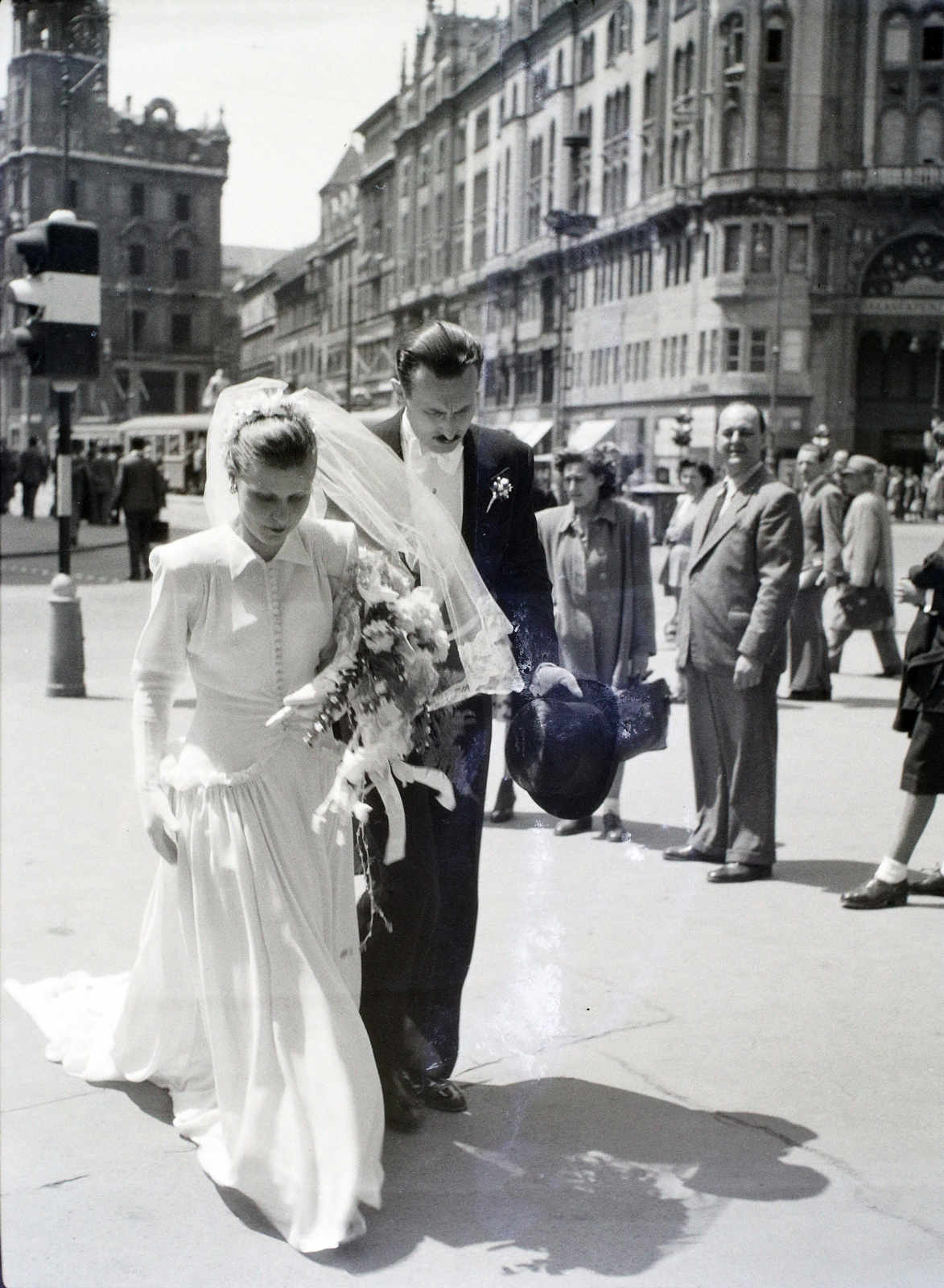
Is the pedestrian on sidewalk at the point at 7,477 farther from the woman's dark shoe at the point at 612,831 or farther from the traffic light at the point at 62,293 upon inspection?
the traffic light at the point at 62,293

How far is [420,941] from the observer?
11.0ft

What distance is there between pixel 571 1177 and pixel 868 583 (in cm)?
651

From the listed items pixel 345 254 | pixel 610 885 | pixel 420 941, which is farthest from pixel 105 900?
pixel 345 254

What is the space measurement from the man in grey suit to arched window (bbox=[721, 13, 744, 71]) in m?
1.81

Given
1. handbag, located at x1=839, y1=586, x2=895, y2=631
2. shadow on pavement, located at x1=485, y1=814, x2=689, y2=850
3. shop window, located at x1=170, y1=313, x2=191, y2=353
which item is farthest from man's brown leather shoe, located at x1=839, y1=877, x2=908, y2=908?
handbag, located at x1=839, y1=586, x2=895, y2=631

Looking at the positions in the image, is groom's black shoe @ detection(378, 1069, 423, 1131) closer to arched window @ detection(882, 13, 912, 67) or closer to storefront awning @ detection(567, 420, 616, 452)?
storefront awning @ detection(567, 420, 616, 452)

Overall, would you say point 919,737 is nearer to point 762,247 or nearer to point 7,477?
point 762,247

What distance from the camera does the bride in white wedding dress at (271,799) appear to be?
2.89m

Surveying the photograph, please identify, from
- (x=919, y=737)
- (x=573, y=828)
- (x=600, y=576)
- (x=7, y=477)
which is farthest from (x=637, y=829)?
(x=7, y=477)

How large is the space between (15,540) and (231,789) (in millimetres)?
22595

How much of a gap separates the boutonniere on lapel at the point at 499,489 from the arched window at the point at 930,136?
4.20 ft

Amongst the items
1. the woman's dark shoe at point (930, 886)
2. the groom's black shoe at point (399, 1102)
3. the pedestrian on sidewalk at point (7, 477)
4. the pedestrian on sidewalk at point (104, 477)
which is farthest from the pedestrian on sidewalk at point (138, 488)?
the pedestrian on sidewalk at point (7, 477)

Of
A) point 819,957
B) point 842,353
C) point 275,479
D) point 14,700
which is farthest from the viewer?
point 14,700

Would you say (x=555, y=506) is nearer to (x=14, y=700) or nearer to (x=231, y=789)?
(x=231, y=789)
